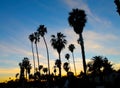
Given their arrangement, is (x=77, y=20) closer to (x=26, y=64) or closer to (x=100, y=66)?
(x=100, y=66)

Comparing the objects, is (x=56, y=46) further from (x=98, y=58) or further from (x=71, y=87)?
(x=71, y=87)

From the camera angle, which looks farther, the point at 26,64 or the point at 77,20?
the point at 26,64

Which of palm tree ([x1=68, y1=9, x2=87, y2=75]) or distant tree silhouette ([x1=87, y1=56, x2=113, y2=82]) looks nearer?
palm tree ([x1=68, y1=9, x2=87, y2=75])

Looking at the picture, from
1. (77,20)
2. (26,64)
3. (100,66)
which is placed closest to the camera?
(77,20)

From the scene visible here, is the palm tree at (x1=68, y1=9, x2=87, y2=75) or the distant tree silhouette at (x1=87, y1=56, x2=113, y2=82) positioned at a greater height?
the palm tree at (x1=68, y1=9, x2=87, y2=75)

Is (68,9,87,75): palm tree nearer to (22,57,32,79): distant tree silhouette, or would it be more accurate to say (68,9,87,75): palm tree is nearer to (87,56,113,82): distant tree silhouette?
(87,56,113,82): distant tree silhouette

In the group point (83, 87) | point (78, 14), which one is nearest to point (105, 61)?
point (78, 14)

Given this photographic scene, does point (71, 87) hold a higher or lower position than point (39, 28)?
lower

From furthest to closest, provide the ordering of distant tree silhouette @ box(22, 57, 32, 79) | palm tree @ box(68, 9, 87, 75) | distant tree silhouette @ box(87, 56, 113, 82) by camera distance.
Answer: distant tree silhouette @ box(22, 57, 32, 79), distant tree silhouette @ box(87, 56, 113, 82), palm tree @ box(68, 9, 87, 75)

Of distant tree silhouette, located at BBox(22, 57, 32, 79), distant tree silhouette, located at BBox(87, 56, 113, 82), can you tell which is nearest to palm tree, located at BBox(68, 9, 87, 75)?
distant tree silhouette, located at BBox(87, 56, 113, 82)

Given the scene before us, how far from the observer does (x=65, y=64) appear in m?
114

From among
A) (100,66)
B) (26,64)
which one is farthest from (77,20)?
(26,64)

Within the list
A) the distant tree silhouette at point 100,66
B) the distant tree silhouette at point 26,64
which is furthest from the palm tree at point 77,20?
the distant tree silhouette at point 26,64

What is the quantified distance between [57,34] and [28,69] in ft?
183
